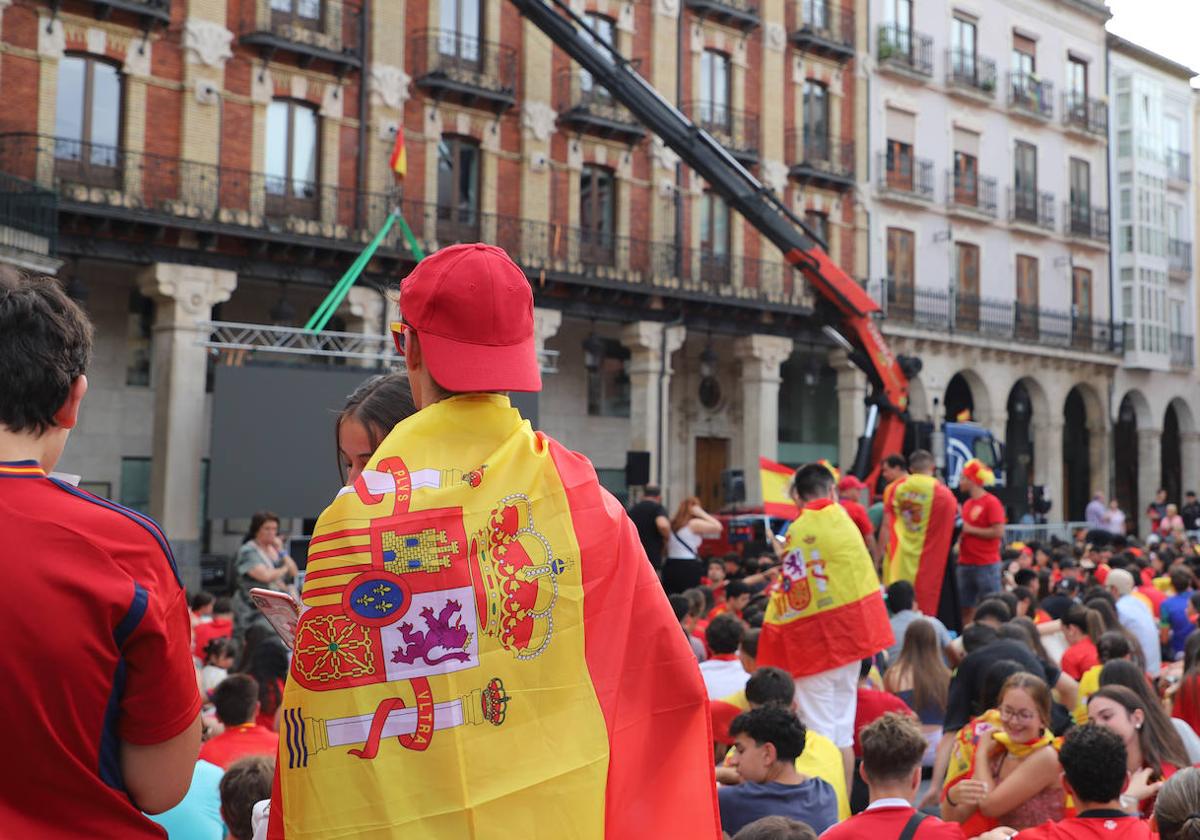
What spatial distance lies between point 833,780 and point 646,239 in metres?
22.0

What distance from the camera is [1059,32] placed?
3641 centimetres

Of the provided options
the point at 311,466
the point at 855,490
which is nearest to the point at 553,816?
the point at 855,490

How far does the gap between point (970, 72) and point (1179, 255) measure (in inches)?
477

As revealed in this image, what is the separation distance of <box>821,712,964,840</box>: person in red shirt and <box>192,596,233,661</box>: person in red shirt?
617cm

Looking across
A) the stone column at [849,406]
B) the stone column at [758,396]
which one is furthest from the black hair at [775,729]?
the stone column at [849,406]

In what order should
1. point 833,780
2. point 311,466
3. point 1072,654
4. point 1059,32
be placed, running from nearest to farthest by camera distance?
point 833,780 < point 1072,654 < point 311,466 < point 1059,32

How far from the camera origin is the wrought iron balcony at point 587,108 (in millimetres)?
25281

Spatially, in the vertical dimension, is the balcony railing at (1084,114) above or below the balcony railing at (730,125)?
above

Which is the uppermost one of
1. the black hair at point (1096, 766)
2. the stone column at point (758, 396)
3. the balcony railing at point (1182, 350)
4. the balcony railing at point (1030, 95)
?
the balcony railing at point (1030, 95)

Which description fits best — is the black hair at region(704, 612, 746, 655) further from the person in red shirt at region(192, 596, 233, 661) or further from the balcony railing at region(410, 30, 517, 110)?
the balcony railing at region(410, 30, 517, 110)

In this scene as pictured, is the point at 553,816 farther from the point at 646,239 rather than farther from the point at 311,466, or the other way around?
the point at 646,239

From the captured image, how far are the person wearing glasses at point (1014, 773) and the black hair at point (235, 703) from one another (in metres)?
3.12

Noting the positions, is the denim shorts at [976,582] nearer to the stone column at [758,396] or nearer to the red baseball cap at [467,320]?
the red baseball cap at [467,320]

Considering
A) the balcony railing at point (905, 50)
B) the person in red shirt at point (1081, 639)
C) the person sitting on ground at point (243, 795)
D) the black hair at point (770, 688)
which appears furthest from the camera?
the balcony railing at point (905, 50)
